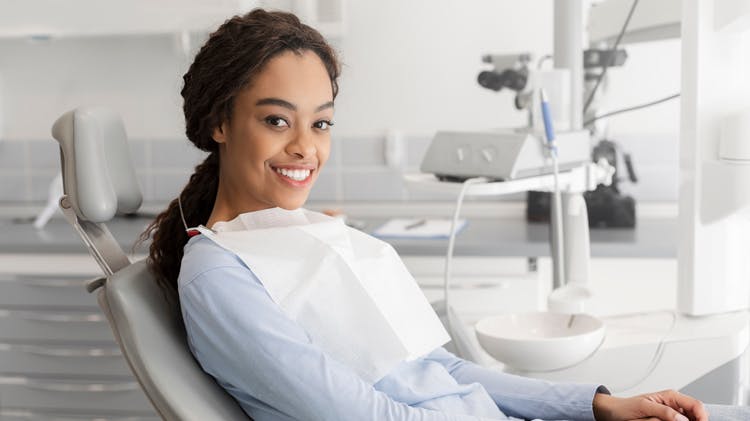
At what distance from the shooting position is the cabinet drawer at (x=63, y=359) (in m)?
2.85

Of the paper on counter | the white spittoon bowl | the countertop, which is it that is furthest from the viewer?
the paper on counter

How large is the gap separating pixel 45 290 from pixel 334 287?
69.2 inches

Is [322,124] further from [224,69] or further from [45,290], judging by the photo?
[45,290]

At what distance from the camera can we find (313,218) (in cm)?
148

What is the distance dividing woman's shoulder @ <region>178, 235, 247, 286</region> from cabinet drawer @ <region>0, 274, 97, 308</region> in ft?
5.27

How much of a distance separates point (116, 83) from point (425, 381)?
224 centimetres

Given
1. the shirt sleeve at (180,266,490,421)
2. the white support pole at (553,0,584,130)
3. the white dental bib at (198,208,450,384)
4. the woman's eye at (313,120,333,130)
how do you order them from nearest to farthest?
the shirt sleeve at (180,266,490,421) < the white dental bib at (198,208,450,384) < the woman's eye at (313,120,333,130) < the white support pole at (553,0,584,130)

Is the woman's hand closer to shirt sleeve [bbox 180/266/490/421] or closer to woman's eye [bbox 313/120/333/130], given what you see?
shirt sleeve [bbox 180/266/490/421]

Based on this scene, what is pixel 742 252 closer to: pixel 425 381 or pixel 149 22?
pixel 425 381

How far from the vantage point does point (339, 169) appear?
10.6 ft

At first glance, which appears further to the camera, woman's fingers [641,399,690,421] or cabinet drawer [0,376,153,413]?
cabinet drawer [0,376,153,413]

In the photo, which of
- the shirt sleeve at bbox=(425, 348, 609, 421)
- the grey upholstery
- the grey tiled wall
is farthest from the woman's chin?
the grey tiled wall

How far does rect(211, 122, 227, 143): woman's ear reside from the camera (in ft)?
4.61

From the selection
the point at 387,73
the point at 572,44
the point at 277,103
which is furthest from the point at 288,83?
the point at 387,73
